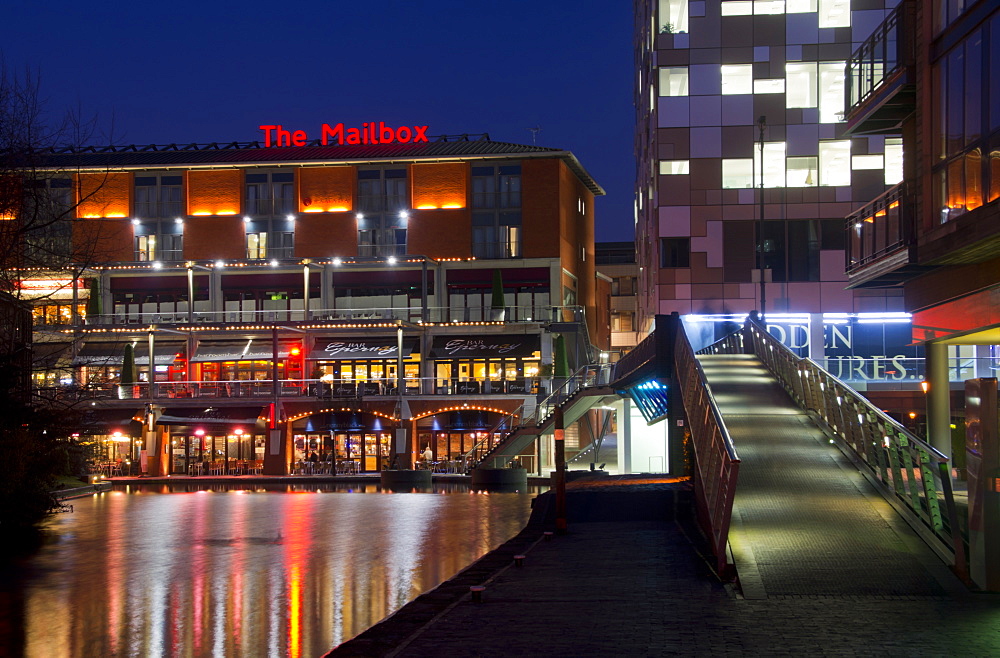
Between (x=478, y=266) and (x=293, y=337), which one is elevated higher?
(x=478, y=266)

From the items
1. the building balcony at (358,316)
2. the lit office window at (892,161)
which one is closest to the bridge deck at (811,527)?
the lit office window at (892,161)

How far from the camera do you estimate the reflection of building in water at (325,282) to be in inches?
2371

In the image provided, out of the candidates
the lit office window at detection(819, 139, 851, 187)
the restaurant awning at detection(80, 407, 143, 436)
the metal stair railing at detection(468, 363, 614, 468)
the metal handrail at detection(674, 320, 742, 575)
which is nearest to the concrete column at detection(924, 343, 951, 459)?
the metal handrail at detection(674, 320, 742, 575)

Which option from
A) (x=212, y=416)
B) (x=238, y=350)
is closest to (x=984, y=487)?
(x=212, y=416)

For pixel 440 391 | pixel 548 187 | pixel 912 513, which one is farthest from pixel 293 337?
pixel 912 513

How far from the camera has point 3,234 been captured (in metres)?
22.0

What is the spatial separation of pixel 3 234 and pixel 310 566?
885 centimetres

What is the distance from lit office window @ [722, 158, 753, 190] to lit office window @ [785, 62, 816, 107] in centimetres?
318

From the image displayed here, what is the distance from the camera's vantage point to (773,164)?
167ft

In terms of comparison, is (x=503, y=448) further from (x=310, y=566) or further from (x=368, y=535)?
(x=310, y=566)

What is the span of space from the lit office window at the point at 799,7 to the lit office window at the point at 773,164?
570 cm

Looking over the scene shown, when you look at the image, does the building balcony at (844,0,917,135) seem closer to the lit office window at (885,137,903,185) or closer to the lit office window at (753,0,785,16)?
the lit office window at (753,0,785,16)

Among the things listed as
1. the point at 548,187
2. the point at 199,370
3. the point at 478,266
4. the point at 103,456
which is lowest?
the point at 103,456

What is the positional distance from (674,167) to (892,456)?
3738 cm
